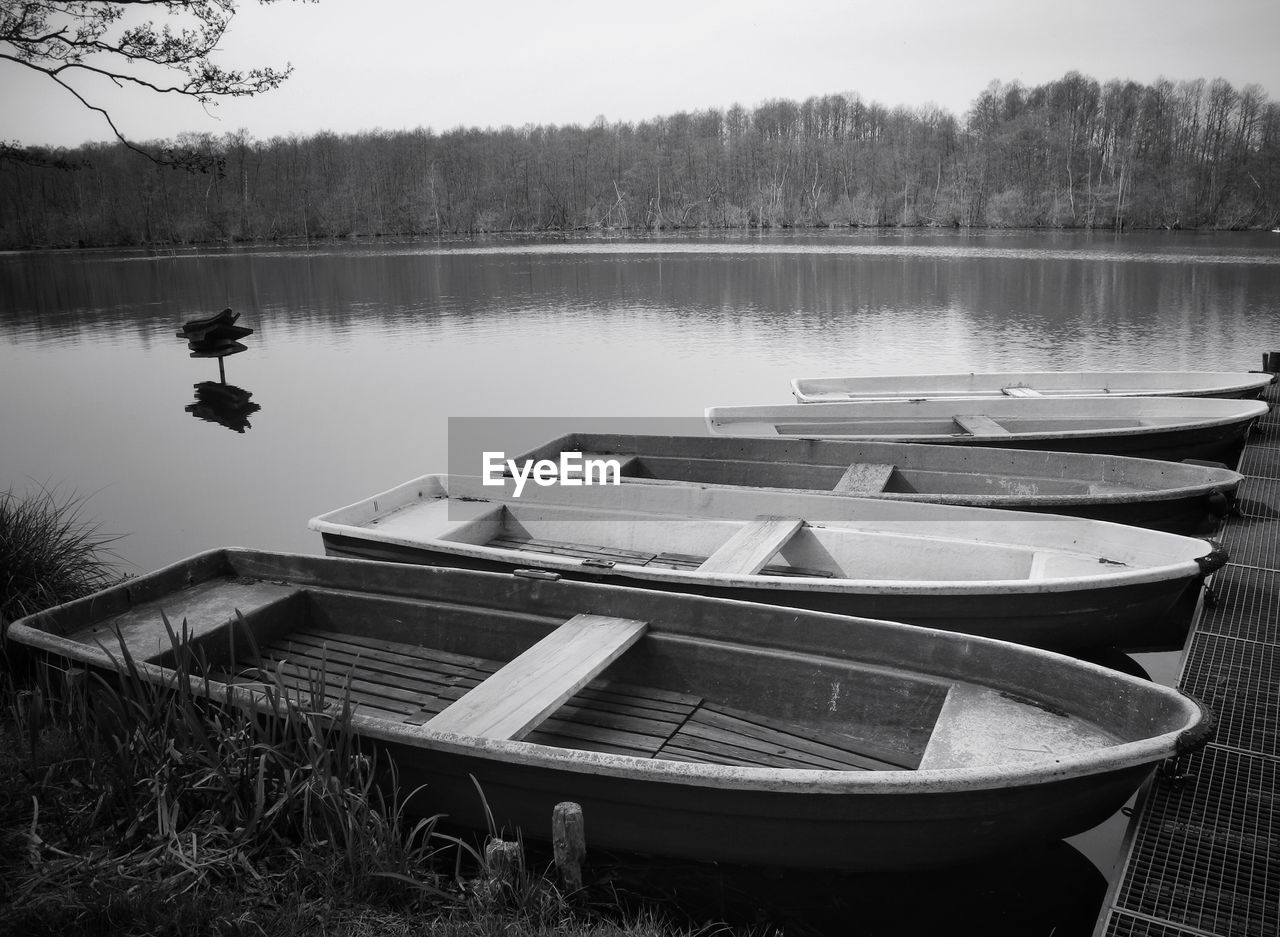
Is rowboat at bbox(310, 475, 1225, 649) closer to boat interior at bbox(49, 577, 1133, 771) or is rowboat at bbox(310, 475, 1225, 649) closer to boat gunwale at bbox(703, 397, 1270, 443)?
boat interior at bbox(49, 577, 1133, 771)

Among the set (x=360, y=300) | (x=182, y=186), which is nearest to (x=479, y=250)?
A: (x=360, y=300)

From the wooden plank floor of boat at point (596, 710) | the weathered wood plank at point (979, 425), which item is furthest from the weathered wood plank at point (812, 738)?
the weathered wood plank at point (979, 425)

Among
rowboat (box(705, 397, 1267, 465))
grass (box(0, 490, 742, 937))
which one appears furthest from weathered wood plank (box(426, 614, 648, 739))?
rowboat (box(705, 397, 1267, 465))

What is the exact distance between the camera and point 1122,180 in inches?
2783

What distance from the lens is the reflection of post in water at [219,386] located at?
620 inches

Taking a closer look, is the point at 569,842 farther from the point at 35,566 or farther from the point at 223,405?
the point at 223,405

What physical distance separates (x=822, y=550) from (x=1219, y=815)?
9.35 ft

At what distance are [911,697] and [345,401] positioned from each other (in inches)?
546

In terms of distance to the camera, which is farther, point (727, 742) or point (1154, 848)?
point (727, 742)

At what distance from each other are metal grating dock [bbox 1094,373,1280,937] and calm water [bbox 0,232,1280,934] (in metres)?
0.56

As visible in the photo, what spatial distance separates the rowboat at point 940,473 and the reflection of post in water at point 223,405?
9.21 m

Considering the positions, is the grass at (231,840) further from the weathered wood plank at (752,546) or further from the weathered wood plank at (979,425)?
the weathered wood plank at (979,425)

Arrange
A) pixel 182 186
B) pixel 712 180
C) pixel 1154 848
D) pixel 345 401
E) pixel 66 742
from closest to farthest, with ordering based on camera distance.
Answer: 1. pixel 1154 848
2. pixel 66 742
3. pixel 345 401
4. pixel 182 186
5. pixel 712 180

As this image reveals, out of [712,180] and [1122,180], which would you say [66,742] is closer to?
[1122,180]
